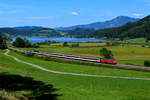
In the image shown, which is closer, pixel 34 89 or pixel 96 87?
pixel 34 89

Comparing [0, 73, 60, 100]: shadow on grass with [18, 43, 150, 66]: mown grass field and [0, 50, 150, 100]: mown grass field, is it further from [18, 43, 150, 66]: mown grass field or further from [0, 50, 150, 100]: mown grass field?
[18, 43, 150, 66]: mown grass field

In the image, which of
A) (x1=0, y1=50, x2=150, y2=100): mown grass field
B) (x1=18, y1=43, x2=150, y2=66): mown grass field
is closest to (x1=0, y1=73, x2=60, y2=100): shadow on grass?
(x1=0, y1=50, x2=150, y2=100): mown grass field

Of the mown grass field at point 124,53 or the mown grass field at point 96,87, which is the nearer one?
the mown grass field at point 96,87

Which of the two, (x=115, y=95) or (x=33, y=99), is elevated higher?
(x=33, y=99)

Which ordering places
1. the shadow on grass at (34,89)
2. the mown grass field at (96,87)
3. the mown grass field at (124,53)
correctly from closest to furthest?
the shadow on grass at (34,89)
the mown grass field at (96,87)
the mown grass field at (124,53)

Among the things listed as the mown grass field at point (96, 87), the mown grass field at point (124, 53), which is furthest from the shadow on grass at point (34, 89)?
the mown grass field at point (124, 53)

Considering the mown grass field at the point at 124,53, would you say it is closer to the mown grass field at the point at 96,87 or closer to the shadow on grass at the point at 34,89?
the mown grass field at the point at 96,87

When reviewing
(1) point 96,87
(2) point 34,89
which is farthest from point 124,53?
(2) point 34,89

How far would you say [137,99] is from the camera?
14.2 meters

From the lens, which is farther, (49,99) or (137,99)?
(137,99)

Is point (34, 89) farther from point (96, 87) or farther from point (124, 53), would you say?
point (124, 53)

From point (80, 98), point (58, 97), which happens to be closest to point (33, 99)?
point (58, 97)

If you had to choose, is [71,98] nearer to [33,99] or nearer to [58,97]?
[58,97]

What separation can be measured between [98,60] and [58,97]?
45.6m
